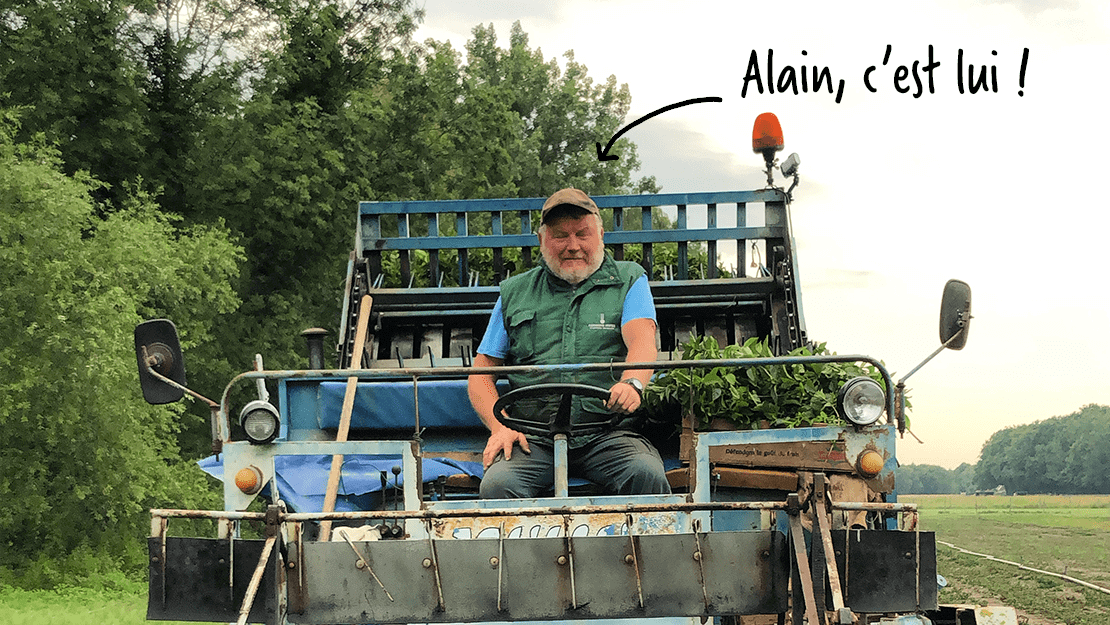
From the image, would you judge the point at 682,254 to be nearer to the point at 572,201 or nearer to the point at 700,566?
the point at 572,201

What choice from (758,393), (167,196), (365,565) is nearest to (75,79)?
(167,196)

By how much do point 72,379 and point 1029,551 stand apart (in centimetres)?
2053

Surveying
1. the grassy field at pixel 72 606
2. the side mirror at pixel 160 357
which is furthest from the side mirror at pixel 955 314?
the grassy field at pixel 72 606

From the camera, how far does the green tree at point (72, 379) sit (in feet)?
50.7

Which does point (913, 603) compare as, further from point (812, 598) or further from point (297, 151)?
point (297, 151)

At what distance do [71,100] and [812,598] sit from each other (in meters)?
18.5

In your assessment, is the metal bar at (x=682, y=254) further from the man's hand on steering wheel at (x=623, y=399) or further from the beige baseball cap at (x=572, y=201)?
the man's hand on steering wheel at (x=623, y=399)

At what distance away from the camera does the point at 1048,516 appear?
37.0 m

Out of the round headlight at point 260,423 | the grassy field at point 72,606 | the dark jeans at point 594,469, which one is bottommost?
the grassy field at point 72,606

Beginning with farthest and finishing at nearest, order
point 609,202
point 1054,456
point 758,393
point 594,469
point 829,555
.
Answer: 1. point 1054,456
2. point 609,202
3. point 758,393
4. point 594,469
5. point 829,555

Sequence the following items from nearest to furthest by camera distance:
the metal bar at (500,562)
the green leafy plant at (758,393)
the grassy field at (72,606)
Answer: the metal bar at (500,562)
the green leafy plant at (758,393)
the grassy field at (72,606)

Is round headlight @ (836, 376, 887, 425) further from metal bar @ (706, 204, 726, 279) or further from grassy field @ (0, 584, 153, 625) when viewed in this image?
grassy field @ (0, 584, 153, 625)

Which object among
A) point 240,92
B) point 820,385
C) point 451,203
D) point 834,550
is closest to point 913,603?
point 834,550

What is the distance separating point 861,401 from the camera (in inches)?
177
